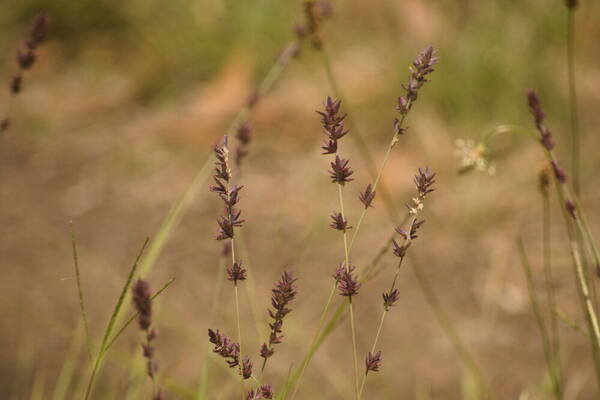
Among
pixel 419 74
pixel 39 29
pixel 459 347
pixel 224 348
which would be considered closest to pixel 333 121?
pixel 419 74

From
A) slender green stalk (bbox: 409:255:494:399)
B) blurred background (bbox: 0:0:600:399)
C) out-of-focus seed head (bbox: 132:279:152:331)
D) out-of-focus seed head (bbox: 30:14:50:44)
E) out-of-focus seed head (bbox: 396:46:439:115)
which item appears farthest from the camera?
blurred background (bbox: 0:0:600:399)

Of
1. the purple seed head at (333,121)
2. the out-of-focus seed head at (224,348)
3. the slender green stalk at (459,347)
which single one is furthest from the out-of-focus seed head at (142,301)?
the slender green stalk at (459,347)

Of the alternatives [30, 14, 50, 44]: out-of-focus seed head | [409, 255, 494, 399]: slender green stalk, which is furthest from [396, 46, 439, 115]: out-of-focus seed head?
[30, 14, 50, 44]: out-of-focus seed head

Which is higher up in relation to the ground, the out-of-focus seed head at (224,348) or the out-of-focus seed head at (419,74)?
the out-of-focus seed head at (419,74)

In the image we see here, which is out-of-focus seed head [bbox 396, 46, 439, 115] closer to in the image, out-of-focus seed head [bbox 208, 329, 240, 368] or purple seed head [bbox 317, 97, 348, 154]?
purple seed head [bbox 317, 97, 348, 154]

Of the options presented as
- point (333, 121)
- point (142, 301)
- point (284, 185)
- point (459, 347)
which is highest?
point (284, 185)

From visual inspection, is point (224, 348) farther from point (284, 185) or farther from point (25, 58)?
point (284, 185)

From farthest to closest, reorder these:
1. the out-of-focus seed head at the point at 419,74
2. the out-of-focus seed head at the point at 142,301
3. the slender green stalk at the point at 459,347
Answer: the slender green stalk at the point at 459,347
the out-of-focus seed head at the point at 419,74
the out-of-focus seed head at the point at 142,301

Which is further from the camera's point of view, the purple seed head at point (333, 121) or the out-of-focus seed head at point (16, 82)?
the out-of-focus seed head at point (16, 82)

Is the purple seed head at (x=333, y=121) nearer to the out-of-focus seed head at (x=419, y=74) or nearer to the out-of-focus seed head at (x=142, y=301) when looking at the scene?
the out-of-focus seed head at (x=419, y=74)
